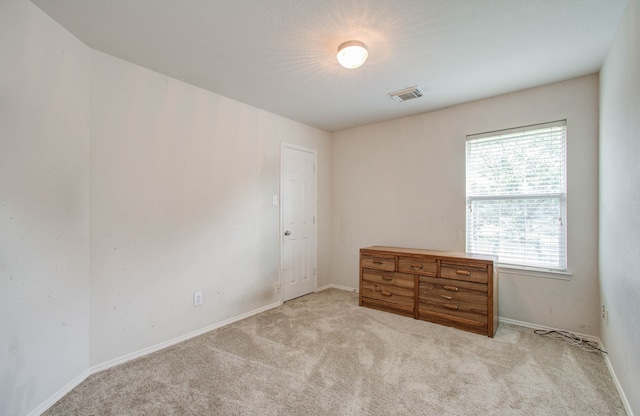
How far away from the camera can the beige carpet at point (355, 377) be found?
175 centimetres

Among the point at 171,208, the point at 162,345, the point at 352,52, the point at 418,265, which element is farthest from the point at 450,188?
the point at 162,345

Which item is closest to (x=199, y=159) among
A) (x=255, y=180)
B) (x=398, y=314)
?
(x=255, y=180)

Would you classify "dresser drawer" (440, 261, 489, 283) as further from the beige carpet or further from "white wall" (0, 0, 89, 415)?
"white wall" (0, 0, 89, 415)

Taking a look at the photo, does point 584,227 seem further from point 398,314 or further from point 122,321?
point 122,321

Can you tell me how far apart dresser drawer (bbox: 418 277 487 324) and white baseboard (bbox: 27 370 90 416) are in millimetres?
3055

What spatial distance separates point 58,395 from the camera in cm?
184

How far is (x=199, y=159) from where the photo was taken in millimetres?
2877

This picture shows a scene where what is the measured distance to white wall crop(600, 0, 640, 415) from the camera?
1.61 meters

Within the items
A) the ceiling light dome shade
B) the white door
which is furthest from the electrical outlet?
the ceiling light dome shade

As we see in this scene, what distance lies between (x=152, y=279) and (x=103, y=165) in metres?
1.03

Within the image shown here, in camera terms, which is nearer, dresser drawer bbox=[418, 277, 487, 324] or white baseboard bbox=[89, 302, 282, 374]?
white baseboard bbox=[89, 302, 282, 374]

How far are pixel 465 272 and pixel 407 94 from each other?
6.47ft

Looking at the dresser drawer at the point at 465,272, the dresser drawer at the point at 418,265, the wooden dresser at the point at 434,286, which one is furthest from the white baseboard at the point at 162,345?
the dresser drawer at the point at 465,272

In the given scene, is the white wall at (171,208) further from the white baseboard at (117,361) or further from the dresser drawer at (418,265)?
the dresser drawer at (418,265)
